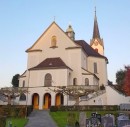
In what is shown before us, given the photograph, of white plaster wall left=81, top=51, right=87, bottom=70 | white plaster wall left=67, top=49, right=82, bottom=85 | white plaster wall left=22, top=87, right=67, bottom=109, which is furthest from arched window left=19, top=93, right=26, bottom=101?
white plaster wall left=81, top=51, right=87, bottom=70

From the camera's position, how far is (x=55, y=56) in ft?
178

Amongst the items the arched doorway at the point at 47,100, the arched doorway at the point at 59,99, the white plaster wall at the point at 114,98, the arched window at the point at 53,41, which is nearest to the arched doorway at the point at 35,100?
the arched doorway at the point at 47,100

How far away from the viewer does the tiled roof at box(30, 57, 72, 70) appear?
4988cm

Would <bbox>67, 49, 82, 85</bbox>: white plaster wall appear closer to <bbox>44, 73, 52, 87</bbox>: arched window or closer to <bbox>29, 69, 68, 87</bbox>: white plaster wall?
<bbox>29, 69, 68, 87</bbox>: white plaster wall

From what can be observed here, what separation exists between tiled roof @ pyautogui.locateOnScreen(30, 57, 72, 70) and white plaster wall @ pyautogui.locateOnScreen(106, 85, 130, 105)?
1009 cm

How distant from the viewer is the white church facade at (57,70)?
4875cm

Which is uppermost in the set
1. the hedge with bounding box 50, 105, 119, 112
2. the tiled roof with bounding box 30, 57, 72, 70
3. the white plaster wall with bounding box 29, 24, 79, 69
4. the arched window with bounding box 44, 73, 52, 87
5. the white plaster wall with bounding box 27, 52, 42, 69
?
the white plaster wall with bounding box 29, 24, 79, 69

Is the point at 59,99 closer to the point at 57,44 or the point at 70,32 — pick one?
the point at 57,44

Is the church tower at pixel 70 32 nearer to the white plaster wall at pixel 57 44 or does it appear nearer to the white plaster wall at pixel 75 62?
the white plaster wall at pixel 57 44

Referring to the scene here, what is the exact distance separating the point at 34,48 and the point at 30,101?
12.7m

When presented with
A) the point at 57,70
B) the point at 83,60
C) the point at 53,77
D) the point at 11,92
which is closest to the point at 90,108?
the point at 53,77

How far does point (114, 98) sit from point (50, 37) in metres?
20.6

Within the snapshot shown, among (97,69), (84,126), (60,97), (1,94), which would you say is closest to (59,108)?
(60,97)

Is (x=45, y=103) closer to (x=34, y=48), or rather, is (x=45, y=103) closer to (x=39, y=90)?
(x=39, y=90)
